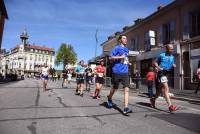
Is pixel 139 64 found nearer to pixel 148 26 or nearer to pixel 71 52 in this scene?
pixel 148 26

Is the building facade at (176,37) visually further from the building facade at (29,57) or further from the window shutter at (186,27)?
the building facade at (29,57)

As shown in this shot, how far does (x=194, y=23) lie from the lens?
68.0ft

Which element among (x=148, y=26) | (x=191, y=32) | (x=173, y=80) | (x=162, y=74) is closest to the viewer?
(x=162, y=74)

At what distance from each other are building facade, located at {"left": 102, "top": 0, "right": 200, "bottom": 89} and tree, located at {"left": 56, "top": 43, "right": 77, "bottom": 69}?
2150 inches

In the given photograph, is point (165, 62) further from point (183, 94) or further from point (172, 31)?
point (172, 31)

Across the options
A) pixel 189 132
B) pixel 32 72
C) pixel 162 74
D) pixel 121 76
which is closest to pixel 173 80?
pixel 162 74

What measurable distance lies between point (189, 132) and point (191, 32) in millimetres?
17255

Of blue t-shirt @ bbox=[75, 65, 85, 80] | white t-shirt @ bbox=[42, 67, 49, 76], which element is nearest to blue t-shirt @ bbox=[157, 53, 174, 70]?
blue t-shirt @ bbox=[75, 65, 85, 80]

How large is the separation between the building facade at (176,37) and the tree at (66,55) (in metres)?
54.6

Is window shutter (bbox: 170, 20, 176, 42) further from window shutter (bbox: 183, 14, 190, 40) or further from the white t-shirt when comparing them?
A: the white t-shirt

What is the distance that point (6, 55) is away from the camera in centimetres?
16275

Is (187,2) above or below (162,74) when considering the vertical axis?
above

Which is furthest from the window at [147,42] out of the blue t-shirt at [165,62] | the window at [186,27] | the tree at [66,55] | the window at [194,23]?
the tree at [66,55]

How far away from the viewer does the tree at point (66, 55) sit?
83.1 metres
